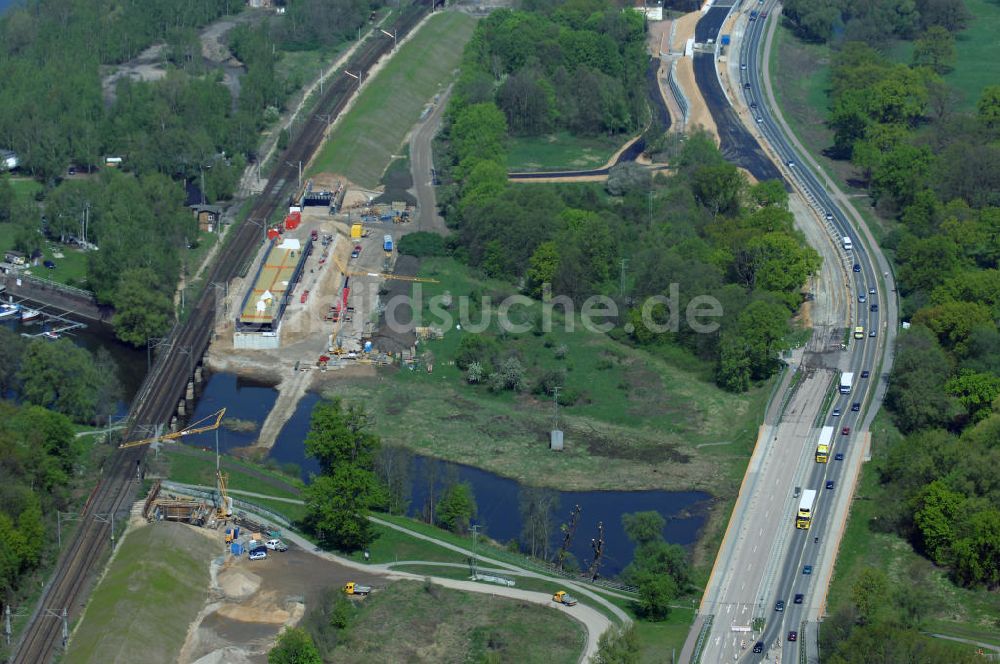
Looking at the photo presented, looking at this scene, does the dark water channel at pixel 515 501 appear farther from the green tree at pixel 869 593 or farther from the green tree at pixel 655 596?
the green tree at pixel 869 593

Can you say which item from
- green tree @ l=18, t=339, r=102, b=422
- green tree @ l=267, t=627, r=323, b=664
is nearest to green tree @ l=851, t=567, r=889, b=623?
green tree @ l=267, t=627, r=323, b=664

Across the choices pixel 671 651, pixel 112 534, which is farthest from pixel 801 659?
pixel 112 534

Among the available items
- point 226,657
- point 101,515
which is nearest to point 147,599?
point 226,657

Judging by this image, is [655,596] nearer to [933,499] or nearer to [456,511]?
[456,511]

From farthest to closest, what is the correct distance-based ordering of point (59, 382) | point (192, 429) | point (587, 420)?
point (587, 420), point (192, 429), point (59, 382)

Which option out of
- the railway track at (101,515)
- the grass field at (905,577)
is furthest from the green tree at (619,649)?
the railway track at (101,515)

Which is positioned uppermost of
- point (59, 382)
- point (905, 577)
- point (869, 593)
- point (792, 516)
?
point (59, 382)
